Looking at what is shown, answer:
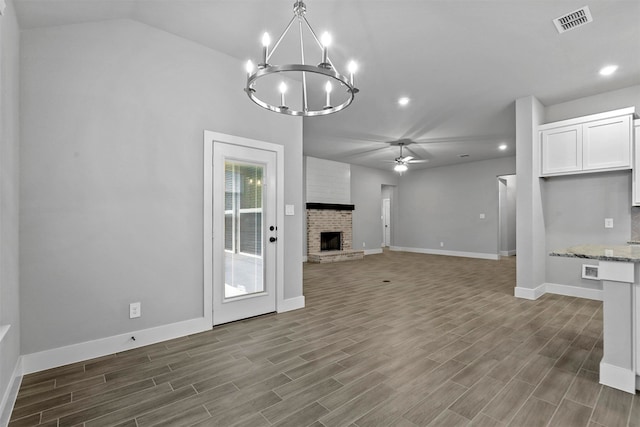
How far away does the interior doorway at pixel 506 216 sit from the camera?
30.3 ft

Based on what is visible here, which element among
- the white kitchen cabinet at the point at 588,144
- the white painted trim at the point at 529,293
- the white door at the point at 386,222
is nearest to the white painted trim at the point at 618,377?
the white painted trim at the point at 529,293

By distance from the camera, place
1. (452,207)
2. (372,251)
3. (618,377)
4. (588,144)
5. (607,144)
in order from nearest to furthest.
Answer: (618,377), (607,144), (588,144), (452,207), (372,251)

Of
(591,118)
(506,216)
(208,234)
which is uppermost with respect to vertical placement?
(591,118)

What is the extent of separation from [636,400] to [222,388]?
276 centimetres

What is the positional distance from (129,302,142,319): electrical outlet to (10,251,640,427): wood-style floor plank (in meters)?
0.33

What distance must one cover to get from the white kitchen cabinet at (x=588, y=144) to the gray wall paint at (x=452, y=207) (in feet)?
15.2

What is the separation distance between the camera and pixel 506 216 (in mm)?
9742

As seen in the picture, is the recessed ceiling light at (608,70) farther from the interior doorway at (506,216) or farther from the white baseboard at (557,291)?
the interior doorway at (506,216)

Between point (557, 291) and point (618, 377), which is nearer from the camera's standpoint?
point (618, 377)

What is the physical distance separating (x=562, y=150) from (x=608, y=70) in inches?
41.9

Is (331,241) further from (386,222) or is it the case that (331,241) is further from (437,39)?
(437,39)

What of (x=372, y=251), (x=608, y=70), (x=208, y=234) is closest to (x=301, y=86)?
(x=208, y=234)

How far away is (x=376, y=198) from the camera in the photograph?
10.6 meters

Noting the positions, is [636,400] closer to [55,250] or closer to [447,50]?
[447,50]
